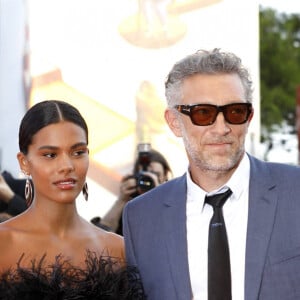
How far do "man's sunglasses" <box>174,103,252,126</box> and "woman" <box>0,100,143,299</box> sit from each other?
1.46 ft

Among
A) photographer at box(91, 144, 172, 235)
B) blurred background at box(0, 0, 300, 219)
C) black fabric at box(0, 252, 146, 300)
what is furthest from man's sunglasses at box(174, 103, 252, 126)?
blurred background at box(0, 0, 300, 219)

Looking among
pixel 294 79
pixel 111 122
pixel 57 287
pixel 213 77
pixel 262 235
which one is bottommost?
pixel 57 287

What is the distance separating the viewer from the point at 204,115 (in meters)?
2.71

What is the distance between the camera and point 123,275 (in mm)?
2719

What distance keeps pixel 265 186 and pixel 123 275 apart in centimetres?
56

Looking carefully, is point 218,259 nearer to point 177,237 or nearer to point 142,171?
point 177,237

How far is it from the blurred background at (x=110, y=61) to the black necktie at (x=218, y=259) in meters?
2.48

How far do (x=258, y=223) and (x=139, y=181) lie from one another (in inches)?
71.5

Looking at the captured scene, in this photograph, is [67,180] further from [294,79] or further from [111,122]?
[294,79]

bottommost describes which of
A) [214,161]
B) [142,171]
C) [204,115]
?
[214,161]

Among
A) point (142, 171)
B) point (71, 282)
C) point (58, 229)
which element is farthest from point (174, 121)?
point (142, 171)

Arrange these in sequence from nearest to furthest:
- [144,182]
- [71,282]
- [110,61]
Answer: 1. [71,282]
2. [144,182]
3. [110,61]

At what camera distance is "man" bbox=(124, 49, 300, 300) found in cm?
262

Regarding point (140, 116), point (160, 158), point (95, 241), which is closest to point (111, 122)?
point (140, 116)
